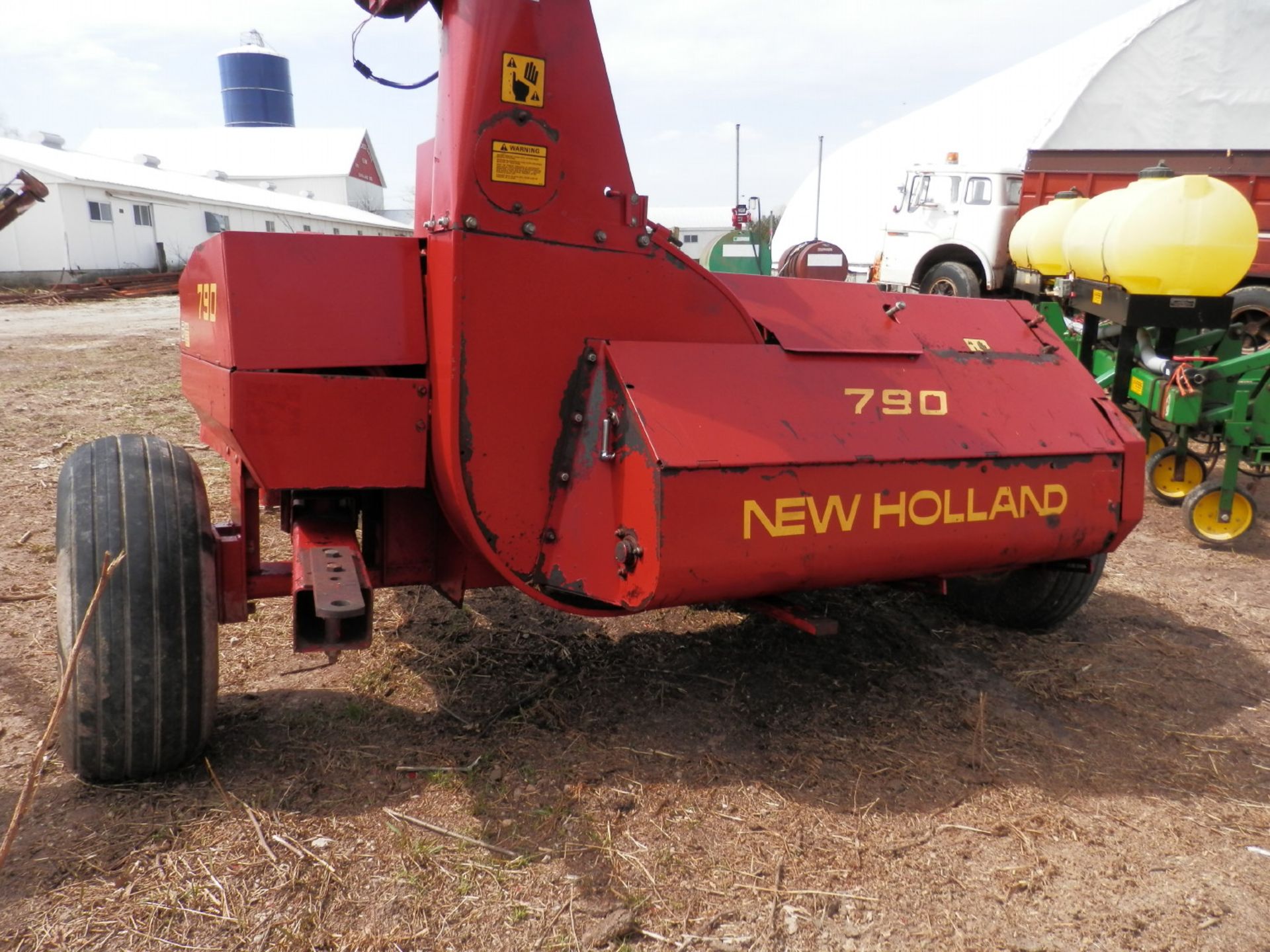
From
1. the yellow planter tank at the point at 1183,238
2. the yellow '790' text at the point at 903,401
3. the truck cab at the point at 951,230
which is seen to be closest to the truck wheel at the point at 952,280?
the truck cab at the point at 951,230

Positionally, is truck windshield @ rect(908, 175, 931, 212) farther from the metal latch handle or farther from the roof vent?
→ the roof vent

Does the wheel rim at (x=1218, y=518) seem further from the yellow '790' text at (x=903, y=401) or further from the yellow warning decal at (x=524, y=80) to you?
the yellow warning decal at (x=524, y=80)

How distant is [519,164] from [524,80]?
0.20m

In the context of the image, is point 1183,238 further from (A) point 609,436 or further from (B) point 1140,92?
(B) point 1140,92

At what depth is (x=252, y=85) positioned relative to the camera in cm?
5500

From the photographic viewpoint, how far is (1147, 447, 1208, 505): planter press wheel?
231 inches

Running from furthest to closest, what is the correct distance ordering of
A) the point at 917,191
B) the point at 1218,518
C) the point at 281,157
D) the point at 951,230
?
the point at 281,157 → the point at 917,191 → the point at 951,230 → the point at 1218,518

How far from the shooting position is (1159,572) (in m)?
4.68

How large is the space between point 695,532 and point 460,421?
2.10 feet

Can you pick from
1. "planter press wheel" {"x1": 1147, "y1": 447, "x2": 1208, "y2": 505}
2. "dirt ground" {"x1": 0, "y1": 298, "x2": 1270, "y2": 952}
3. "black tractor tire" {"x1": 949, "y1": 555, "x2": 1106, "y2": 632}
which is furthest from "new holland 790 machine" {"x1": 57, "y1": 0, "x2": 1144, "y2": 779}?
"planter press wheel" {"x1": 1147, "y1": 447, "x2": 1208, "y2": 505}

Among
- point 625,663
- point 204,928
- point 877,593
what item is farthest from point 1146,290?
point 204,928

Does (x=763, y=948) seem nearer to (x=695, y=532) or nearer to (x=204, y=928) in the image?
(x=695, y=532)

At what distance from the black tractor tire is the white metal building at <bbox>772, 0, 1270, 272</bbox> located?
13.2m

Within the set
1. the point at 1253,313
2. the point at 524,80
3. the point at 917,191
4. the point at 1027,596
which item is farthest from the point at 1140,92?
the point at 524,80
